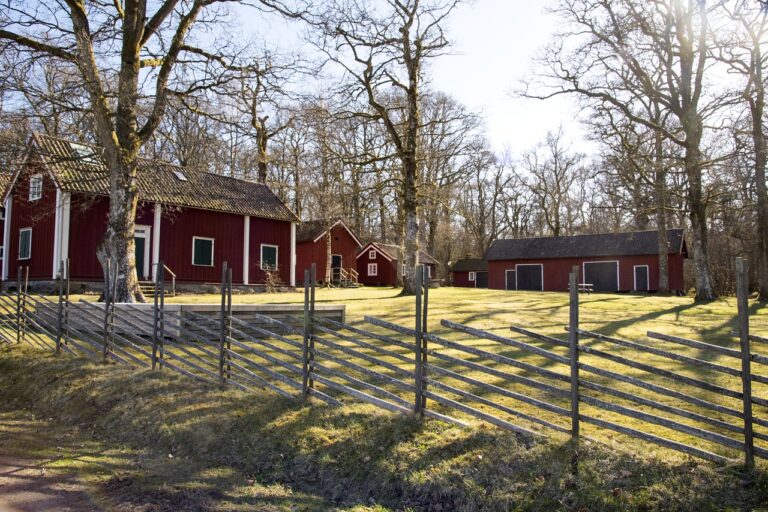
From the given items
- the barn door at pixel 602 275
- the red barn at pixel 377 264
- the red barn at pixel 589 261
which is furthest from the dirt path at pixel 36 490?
the red barn at pixel 377 264

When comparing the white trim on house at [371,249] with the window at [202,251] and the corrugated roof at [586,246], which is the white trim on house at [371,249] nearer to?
the corrugated roof at [586,246]

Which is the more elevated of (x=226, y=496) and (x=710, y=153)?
(x=710, y=153)

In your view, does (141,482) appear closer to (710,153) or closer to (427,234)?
(710,153)

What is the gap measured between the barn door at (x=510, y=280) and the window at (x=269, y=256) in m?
18.1

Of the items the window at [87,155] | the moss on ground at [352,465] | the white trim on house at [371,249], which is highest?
the window at [87,155]

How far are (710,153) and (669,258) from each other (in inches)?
475

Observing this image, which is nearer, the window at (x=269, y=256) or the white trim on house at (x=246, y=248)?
the white trim on house at (x=246, y=248)

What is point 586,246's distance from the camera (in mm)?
35875

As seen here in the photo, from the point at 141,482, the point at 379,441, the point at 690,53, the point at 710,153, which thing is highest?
the point at 690,53

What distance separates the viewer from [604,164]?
22672mm

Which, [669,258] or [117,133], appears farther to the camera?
[669,258]

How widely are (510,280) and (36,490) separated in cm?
3617

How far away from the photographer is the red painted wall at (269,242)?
26109 millimetres

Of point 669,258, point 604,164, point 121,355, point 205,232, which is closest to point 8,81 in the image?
point 121,355
